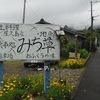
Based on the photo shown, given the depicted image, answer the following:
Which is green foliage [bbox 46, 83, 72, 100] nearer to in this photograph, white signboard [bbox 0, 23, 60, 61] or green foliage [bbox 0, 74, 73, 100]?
green foliage [bbox 0, 74, 73, 100]

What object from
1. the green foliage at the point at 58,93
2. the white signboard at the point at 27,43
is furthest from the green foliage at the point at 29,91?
the white signboard at the point at 27,43

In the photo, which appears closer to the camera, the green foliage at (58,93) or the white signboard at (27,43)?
the green foliage at (58,93)

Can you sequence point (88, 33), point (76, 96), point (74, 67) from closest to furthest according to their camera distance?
point (76, 96), point (74, 67), point (88, 33)

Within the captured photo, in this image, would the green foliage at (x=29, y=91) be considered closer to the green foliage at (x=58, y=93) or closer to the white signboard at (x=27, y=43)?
the green foliage at (x=58, y=93)

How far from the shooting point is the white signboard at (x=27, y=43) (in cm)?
972

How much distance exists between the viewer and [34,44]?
976 cm

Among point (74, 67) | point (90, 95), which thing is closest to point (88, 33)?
point (74, 67)

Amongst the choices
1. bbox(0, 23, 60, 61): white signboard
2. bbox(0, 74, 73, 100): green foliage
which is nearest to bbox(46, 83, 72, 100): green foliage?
bbox(0, 74, 73, 100): green foliage

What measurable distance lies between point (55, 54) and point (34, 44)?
2.23 ft

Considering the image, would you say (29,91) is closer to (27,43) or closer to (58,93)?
(58,93)

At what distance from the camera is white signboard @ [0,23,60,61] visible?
972cm

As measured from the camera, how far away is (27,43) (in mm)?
9727

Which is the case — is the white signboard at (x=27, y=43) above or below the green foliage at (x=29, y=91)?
above

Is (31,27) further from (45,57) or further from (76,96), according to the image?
(76,96)
